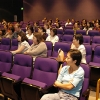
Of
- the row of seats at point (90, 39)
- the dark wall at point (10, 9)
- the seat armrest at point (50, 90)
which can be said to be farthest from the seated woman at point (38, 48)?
the dark wall at point (10, 9)

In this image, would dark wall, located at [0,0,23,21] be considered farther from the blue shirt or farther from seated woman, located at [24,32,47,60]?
the blue shirt

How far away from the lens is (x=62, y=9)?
44.4ft

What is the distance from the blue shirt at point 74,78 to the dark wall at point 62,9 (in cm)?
1035

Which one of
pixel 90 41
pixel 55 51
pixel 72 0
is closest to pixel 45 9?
pixel 72 0

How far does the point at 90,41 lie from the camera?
5.67 m

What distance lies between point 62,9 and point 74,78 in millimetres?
11583

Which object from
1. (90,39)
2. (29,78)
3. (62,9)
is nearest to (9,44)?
(90,39)

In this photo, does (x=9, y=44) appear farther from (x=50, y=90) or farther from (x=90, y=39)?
(x=50, y=90)

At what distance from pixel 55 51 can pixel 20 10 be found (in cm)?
1232

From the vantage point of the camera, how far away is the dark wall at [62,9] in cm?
1234

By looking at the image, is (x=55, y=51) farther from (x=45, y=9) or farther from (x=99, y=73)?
(x=45, y=9)

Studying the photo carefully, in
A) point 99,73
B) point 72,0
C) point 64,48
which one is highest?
point 72,0

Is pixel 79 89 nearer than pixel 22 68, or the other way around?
pixel 79 89

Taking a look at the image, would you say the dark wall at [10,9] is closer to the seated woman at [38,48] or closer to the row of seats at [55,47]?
the row of seats at [55,47]
